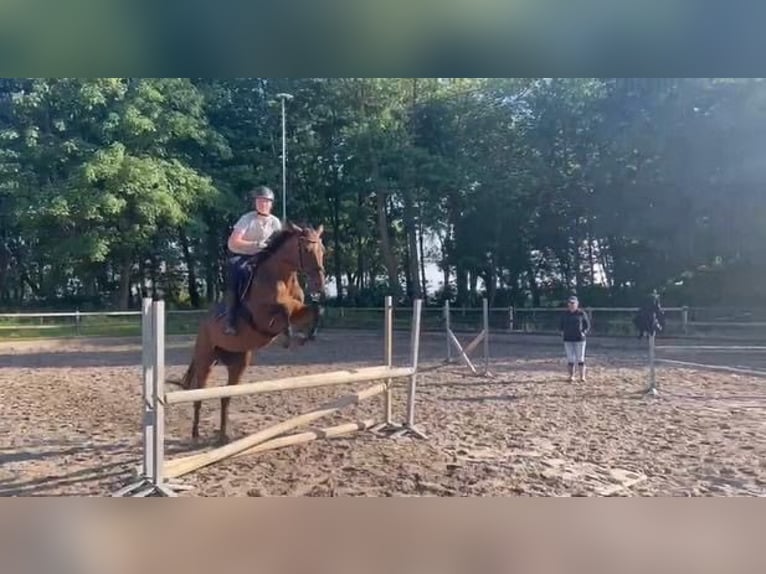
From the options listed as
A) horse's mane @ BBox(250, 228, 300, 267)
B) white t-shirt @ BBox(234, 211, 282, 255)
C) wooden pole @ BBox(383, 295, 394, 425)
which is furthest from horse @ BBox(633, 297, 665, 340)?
horse's mane @ BBox(250, 228, 300, 267)

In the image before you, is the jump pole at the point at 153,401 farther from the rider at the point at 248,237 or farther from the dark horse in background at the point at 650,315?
the dark horse in background at the point at 650,315

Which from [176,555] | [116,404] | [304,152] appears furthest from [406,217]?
[176,555]

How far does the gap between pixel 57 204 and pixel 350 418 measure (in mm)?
3782

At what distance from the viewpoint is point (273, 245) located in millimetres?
3793

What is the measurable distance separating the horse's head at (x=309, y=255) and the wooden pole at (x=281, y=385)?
1.52 feet

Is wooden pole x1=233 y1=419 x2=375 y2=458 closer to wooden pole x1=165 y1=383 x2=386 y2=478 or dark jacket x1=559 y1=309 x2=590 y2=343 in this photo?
wooden pole x1=165 y1=383 x2=386 y2=478

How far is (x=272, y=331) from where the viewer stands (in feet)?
12.4

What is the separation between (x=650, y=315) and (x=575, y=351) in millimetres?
1712

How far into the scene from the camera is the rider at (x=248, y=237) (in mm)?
3857

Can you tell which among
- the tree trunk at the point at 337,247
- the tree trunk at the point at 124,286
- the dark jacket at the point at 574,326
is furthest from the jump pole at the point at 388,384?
the tree trunk at the point at 124,286

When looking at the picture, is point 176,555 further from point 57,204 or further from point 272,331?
point 57,204

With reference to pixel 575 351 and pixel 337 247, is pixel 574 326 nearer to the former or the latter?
pixel 575 351

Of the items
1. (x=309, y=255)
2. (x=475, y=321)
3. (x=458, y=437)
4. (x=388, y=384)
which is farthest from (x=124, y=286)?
(x=458, y=437)

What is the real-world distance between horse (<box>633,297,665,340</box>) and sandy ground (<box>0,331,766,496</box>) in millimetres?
496
